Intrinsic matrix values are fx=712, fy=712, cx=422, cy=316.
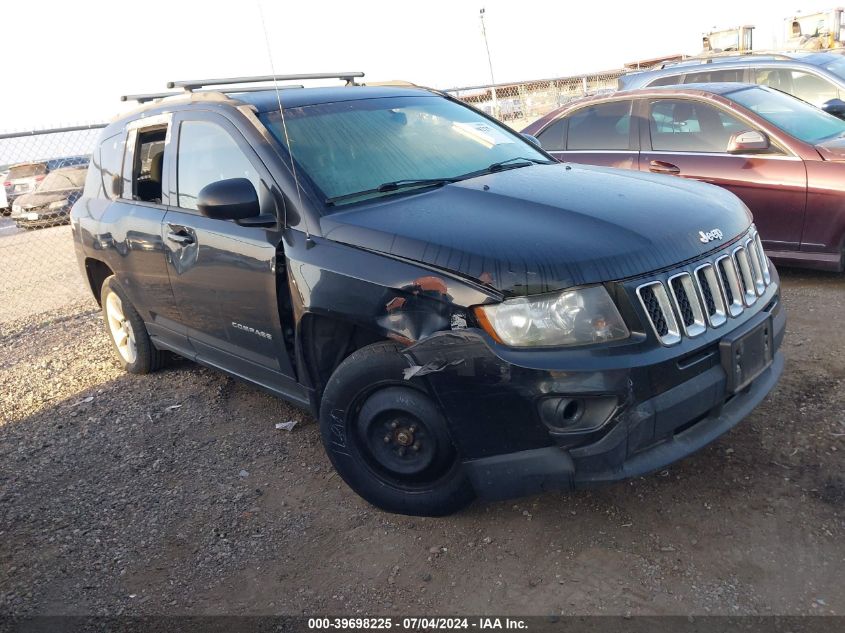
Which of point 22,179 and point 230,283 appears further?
point 22,179

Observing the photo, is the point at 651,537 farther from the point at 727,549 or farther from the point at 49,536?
the point at 49,536

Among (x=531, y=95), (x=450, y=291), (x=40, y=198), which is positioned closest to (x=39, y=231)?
(x=40, y=198)

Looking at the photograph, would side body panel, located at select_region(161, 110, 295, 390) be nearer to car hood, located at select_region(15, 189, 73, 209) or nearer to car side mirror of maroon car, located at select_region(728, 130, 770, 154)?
car side mirror of maroon car, located at select_region(728, 130, 770, 154)

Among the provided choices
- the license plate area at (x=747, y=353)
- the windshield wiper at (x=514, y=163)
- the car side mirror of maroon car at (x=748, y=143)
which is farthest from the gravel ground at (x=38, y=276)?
the license plate area at (x=747, y=353)

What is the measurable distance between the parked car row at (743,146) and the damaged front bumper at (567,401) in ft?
11.1

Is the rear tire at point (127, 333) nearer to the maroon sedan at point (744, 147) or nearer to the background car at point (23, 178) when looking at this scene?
the maroon sedan at point (744, 147)

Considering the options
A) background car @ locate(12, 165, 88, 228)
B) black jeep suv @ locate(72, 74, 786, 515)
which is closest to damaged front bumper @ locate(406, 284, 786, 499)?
black jeep suv @ locate(72, 74, 786, 515)

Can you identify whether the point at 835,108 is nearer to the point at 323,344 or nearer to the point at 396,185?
the point at 396,185

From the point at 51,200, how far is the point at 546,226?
15.8 m

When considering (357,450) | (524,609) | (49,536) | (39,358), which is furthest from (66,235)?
(524,609)

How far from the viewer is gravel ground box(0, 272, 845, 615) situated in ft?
Result: 8.51

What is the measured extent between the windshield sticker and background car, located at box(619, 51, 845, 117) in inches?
191

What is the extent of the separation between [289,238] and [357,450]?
3.23 ft

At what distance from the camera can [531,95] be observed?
634 inches
